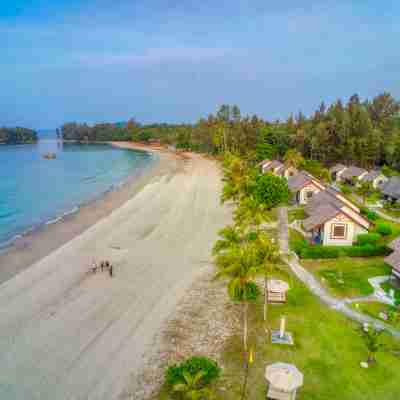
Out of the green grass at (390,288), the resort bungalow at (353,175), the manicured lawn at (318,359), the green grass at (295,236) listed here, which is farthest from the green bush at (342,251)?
the resort bungalow at (353,175)

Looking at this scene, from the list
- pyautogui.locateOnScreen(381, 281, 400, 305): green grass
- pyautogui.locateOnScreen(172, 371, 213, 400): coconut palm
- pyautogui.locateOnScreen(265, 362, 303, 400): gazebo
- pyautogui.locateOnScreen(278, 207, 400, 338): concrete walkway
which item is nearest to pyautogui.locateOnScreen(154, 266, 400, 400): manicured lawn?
pyautogui.locateOnScreen(278, 207, 400, 338): concrete walkway

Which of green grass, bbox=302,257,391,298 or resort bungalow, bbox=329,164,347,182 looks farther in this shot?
resort bungalow, bbox=329,164,347,182

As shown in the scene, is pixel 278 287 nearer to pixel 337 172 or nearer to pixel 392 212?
pixel 392 212

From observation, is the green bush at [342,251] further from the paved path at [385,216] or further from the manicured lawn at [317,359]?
the paved path at [385,216]

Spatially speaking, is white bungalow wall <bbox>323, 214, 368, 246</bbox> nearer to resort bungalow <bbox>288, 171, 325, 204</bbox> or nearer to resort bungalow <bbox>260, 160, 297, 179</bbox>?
resort bungalow <bbox>288, 171, 325, 204</bbox>

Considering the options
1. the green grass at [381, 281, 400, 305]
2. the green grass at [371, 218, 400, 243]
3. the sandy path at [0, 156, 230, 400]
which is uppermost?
the green grass at [371, 218, 400, 243]

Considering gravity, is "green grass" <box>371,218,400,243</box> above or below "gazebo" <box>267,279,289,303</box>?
above

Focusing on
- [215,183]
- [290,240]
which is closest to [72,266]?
[290,240]
